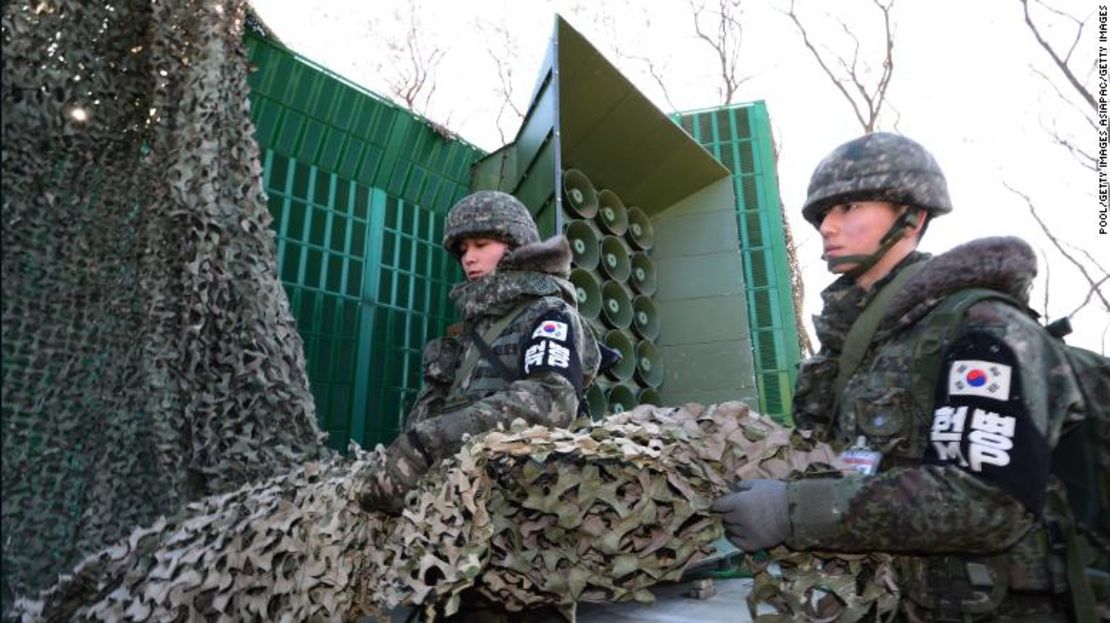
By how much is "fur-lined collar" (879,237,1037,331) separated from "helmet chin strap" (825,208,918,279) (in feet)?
0.75

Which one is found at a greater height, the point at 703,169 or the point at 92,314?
the point at 703,169

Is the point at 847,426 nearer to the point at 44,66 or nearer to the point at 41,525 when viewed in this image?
the point at 41,525

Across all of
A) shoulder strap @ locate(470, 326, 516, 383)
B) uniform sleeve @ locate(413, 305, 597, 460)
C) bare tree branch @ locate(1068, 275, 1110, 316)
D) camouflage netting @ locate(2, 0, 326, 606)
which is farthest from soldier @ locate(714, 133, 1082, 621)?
bare tree branch @ locate(1068, 275, 1110, 316)

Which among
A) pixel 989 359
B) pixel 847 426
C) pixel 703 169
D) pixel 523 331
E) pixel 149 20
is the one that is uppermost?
pixel 703 169

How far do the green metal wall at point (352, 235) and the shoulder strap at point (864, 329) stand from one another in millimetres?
3642

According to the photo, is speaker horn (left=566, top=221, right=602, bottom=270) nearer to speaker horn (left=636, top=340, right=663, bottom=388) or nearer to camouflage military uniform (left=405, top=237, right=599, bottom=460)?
speaker horn (left=636, top=340, right=663, bottom=388)

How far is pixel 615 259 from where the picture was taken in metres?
6.86

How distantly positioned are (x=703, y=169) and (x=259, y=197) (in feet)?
15.9

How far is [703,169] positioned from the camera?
7188 mm

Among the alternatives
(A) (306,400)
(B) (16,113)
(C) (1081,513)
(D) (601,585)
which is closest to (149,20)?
(B) (16,113)

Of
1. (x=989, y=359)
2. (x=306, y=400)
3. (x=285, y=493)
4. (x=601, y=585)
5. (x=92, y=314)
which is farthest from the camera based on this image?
(x=306, y=400)

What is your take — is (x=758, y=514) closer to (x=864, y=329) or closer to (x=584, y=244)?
(x=864, y=329)

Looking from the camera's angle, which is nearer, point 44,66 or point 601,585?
point 601,585

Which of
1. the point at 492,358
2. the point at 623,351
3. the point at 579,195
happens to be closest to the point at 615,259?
the point at 579,195
